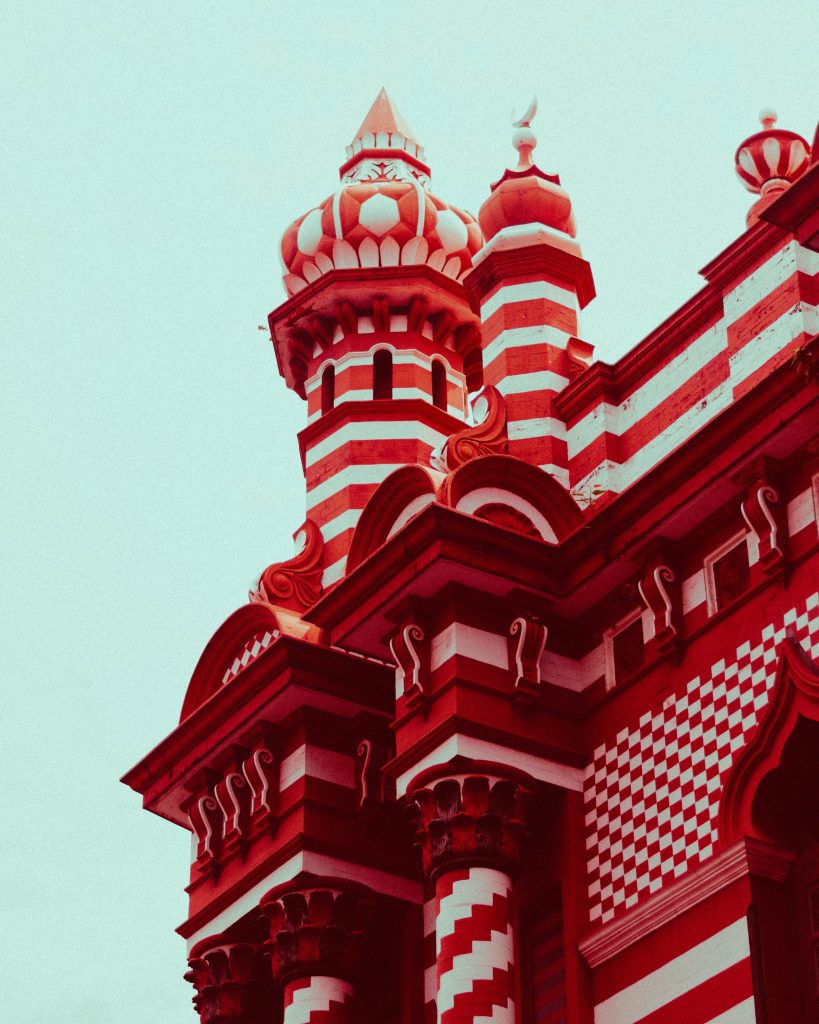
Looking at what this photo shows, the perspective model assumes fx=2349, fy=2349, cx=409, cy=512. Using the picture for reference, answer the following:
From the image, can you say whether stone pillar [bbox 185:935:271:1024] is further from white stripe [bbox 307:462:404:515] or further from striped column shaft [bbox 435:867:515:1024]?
white stripe [bbox 307:462:404:515]

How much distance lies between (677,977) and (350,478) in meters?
8.20

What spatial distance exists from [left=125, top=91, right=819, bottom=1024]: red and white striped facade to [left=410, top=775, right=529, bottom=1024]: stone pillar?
0.02m

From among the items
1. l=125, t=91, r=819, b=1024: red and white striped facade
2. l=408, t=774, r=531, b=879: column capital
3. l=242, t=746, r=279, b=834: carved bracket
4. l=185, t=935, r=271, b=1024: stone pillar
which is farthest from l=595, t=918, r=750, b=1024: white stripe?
l=185, t=935, r=271, b=1024: stone pillar

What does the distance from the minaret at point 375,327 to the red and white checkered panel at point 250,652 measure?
8.66 ft

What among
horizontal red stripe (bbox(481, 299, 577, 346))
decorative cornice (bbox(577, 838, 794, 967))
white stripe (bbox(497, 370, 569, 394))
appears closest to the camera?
decorative cornice (bbox(577, 838, 794, 967))

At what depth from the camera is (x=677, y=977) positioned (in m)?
16.7

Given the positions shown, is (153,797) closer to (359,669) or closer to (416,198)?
(359,669)

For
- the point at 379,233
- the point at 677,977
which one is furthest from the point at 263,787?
the point at 379,233

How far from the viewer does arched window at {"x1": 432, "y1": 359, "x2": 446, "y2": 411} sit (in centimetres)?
2456

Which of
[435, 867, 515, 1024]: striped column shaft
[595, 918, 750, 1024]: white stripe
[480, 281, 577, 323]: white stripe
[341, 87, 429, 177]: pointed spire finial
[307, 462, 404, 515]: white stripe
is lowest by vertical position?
[595, 918, 750, 1024]: white stripe

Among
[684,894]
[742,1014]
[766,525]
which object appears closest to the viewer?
[742,1014]

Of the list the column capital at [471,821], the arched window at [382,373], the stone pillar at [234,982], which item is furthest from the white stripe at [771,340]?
the stone pillar at [234,982]

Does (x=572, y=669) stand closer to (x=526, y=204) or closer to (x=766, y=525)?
(x=766, y=525)

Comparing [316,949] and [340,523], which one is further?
[340,523]
